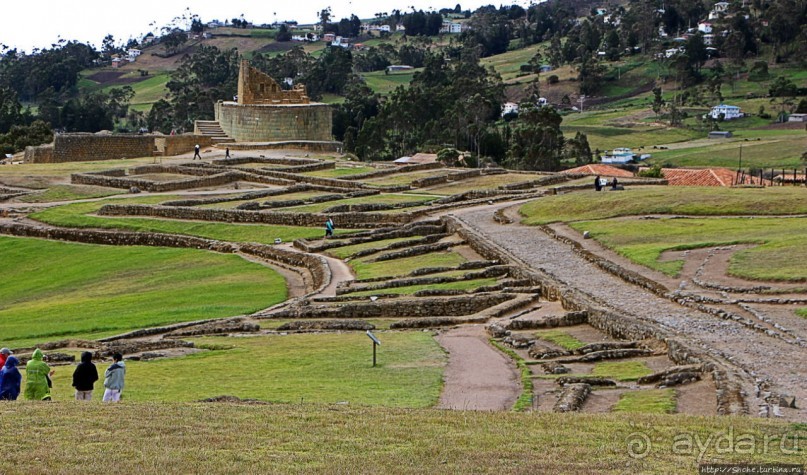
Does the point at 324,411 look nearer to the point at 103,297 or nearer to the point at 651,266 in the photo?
the point at 651,266

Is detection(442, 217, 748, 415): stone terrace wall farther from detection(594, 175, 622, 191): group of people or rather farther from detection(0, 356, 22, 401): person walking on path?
detection(594, 175, 622, 191): group of people

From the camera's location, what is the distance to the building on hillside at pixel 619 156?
78.1 metres

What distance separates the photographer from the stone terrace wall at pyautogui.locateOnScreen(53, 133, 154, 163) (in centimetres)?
6888

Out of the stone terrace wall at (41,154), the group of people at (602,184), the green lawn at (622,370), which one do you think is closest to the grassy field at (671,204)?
the group of people at (602,184)

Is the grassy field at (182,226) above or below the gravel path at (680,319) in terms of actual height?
below

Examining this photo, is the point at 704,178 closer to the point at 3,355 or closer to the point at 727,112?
the point at 3,355

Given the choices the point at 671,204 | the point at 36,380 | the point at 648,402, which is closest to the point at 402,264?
the point at 671,204

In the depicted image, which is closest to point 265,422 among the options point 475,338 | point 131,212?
point 475,338

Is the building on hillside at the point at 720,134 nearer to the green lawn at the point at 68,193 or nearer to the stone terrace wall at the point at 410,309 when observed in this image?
the green lawn at the point at 68,193

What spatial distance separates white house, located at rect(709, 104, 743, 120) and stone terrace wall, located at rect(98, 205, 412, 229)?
60.8 metres

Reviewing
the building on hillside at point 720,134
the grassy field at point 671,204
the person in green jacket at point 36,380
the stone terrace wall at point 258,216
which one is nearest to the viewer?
the person in green jacket at point 36,380

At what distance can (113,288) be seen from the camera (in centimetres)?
3541

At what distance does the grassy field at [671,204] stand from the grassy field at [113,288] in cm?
996

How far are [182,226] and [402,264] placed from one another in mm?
12611
